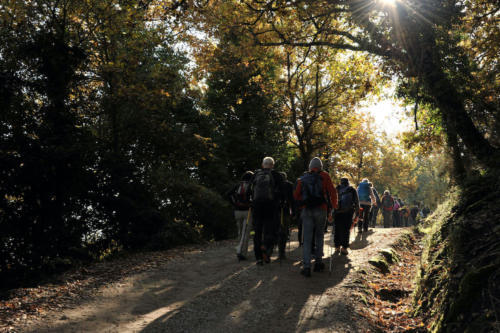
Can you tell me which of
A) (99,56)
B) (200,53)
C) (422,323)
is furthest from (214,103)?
(422,323)

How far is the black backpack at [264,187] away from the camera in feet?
24.6

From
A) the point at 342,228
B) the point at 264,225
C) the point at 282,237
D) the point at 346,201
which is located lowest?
the point at 282,237

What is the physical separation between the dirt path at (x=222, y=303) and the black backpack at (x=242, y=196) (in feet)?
5.00

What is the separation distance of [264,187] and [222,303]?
2605 mm

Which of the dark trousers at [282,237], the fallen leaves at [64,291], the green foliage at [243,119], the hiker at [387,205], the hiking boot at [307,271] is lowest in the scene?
the fallen leaves at [64,291]

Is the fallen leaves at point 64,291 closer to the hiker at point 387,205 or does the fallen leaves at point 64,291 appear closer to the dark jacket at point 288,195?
the dark jacket at point 288,195

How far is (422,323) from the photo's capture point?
461 cm

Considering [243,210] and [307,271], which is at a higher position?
[243,210]

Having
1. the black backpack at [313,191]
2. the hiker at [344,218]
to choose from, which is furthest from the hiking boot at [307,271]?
the hiker at [344,218]

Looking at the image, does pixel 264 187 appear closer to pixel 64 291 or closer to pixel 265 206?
pixel 265 206

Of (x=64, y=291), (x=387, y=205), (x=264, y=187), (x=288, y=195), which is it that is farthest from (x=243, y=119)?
(x=64, y=291)

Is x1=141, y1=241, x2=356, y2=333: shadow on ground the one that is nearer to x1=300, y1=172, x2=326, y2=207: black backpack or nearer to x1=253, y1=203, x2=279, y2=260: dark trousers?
x1=253, y1=203, x2=279, y2=260: dark trousers

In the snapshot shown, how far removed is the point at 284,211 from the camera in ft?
29.3

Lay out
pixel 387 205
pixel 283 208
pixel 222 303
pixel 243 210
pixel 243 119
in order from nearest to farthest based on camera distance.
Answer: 1. pixel 222 303
2. pixel 283 208
3. pixel 243 210
4. pixel 387 205
5. pixel 243 119
